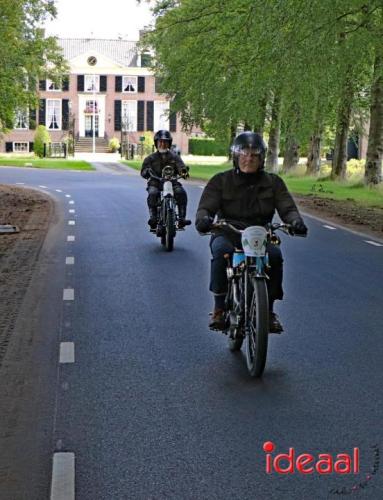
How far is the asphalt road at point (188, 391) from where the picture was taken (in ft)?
14.4

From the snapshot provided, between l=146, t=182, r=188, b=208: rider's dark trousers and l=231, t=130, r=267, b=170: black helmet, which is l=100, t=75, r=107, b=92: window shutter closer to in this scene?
l=146, t=182, r=188, b=208: rider's dark trousers

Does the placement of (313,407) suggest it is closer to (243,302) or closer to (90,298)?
(243,302)

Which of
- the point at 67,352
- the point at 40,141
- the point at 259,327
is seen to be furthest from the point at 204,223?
the point at 40,141

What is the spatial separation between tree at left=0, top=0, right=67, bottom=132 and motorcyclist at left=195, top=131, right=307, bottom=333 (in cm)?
1911

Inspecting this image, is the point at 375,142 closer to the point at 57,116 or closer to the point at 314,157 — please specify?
the point at 314,157

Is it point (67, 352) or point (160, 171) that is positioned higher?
point (160, 171)

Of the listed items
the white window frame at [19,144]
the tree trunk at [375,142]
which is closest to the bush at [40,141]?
the white window frame at [19,144]

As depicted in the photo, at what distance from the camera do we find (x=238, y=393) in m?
5.94

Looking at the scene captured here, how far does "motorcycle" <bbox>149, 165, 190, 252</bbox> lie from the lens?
1365 cm

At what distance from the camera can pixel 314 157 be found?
141 ft

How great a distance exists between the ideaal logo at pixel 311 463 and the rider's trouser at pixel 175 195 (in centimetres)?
962

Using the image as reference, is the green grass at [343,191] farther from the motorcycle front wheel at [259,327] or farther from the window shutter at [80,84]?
the window shutter at [80,84]

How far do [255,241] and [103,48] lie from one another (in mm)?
93593

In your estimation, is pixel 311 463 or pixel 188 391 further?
pixel 188 391
